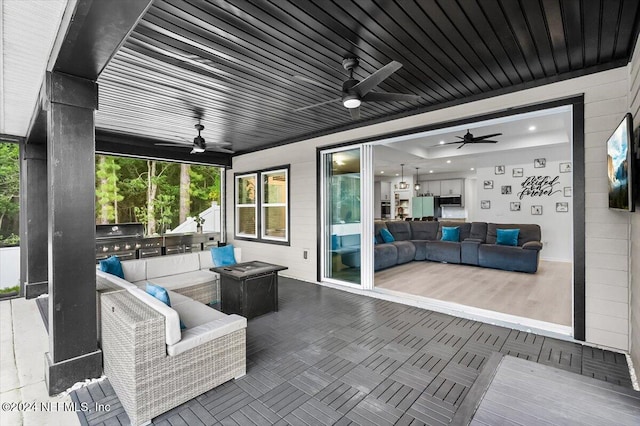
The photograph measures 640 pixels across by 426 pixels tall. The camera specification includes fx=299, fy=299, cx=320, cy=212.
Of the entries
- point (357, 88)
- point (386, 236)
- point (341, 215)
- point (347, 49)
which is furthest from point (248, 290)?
point (386, 236)

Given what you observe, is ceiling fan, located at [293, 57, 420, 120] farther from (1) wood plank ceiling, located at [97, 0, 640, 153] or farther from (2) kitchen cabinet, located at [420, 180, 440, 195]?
(2) kitchen cabinet, located at [420, 180, 440, 195]

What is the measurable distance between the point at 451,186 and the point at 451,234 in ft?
15.0

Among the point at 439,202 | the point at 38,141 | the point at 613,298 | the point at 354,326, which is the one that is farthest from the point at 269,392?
the point at 439,202

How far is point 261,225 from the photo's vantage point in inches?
277

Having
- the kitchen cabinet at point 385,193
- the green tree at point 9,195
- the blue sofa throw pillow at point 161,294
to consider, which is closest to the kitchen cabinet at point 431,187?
the kitchen cabinet at point 385,193

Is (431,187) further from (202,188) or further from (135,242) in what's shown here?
(135,242)

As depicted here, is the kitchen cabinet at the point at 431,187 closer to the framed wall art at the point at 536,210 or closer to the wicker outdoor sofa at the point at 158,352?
the framed wall art at the point at 536,210

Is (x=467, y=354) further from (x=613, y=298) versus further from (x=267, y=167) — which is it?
(x=267, y=167)

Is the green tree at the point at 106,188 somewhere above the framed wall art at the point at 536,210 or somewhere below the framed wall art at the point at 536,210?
above

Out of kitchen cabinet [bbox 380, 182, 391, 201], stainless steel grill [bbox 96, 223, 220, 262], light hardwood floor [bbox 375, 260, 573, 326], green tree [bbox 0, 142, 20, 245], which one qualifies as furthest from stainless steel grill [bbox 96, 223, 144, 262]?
kitchen cabinet [bbox 380, 182, 391, 201]

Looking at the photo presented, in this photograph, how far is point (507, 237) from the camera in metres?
6.82

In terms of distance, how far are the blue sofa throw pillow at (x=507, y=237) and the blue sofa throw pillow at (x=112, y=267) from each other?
7381 millimetres

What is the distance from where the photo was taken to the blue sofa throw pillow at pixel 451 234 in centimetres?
768

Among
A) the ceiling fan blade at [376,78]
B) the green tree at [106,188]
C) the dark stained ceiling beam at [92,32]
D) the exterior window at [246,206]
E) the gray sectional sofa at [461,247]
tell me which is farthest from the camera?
the green tree at [106,188]
